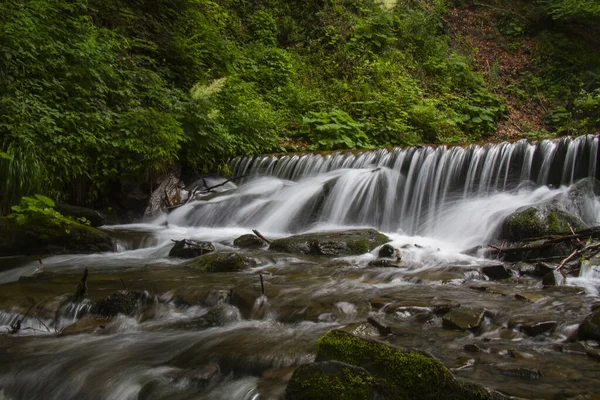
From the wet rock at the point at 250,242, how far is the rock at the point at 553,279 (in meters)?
4.00

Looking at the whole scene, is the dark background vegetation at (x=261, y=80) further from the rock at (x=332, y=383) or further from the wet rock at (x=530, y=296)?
the wet rock at (x=530, y=296)

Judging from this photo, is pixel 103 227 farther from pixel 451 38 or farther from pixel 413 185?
pixel 451 38

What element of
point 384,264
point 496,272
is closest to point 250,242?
point 384,264

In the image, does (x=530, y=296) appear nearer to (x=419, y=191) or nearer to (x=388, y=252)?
(x=388, y=252)

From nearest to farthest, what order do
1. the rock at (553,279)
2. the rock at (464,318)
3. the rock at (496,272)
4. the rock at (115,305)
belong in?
1. the rock at (464,318)
2. the rock at (115,305)
3. the rock at (553,279)
4. the rock at (496,272)

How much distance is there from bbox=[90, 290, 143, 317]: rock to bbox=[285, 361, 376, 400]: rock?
2358mm

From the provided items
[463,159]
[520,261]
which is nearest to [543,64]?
[463,159]

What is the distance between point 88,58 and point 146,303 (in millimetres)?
5511

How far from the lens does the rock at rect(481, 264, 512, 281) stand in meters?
4.91

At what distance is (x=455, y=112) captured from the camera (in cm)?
1433

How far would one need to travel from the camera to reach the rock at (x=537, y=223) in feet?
19.1

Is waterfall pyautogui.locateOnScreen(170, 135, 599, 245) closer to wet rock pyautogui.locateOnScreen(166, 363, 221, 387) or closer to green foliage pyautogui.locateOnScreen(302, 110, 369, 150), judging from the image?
green foliage pyautogui.locateOnScreen(302, 110, 369, 150)

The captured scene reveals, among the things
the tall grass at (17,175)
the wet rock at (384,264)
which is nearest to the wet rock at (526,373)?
the wet rock at (384,264)

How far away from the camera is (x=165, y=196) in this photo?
916 centimetres
